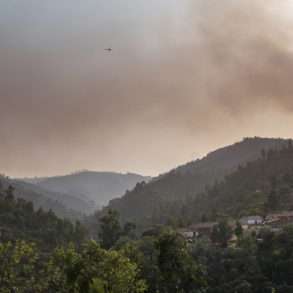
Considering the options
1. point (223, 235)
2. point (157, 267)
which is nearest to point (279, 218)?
point (223, 235)

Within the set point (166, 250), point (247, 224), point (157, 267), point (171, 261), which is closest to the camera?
point (166, 250)

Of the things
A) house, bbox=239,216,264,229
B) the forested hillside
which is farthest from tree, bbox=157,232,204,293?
the forested hillside

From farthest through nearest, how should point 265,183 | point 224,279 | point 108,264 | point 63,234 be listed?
point 265,183 < point 63,234 < point 224,279 < point 108,264

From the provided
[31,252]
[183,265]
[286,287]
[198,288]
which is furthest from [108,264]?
[286,287]

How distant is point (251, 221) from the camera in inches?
4331

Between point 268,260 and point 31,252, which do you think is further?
point 268,260

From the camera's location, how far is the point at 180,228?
118 metres

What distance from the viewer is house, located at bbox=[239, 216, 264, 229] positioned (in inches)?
4236

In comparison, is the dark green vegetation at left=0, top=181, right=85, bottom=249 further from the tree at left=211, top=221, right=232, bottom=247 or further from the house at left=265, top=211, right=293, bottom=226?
the house at left=265, top=211, right=293, bottom=226

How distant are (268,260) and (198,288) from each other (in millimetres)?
13785

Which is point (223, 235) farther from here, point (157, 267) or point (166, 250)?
point (166, 250)

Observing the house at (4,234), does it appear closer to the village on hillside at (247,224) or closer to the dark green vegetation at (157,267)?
the dark green vegetation at (157,267)

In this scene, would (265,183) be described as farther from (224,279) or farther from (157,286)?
(157,286)


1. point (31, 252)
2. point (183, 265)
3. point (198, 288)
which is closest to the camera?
point (31, 252)
